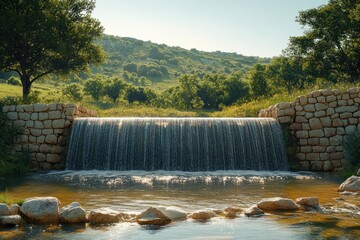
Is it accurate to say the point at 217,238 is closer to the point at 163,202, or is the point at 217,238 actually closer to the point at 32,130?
the point at 163,202

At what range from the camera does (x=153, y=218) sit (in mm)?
8375

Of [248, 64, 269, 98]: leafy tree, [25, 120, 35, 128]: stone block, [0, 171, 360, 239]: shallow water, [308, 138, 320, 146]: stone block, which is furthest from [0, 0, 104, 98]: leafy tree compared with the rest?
[248, 64, 269, 98]: leafy tree

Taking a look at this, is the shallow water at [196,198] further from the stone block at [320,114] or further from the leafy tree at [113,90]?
the leafy tree at [113,90]

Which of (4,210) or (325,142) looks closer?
(4,210)

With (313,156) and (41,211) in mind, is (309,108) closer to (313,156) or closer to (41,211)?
(313,156)

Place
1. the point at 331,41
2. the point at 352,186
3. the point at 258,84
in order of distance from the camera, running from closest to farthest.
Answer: the point at 352,186, the point at 331,41, the point at 258,84

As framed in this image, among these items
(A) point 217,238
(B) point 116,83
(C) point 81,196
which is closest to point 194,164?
(C) point 81,196

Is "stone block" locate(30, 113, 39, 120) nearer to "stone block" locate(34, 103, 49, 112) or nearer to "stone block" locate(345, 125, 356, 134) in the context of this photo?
"stone block" locate(34, 103, 49, 112)

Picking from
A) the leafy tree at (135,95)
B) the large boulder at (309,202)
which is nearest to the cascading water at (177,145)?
the large boulder at (309,202)

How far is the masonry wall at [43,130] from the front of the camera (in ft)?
56.6

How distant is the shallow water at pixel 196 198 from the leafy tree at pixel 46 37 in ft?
36.7

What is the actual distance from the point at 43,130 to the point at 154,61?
303ft

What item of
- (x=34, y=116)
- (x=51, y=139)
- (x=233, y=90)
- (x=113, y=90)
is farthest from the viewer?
(x=113, y=90)

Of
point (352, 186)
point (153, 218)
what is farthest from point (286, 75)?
point (153, 218)
